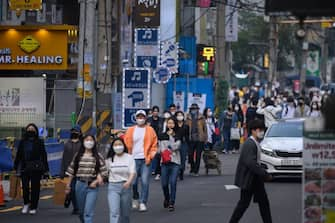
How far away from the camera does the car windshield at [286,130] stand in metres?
24.1

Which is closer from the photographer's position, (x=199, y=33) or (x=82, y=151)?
(x=82, y=151)

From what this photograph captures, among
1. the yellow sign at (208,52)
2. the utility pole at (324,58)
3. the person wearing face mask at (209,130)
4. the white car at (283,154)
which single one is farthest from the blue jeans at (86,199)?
the utility pole at (324,58)

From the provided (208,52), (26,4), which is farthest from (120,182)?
(208,52)

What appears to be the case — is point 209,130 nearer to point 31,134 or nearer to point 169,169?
point 169,169

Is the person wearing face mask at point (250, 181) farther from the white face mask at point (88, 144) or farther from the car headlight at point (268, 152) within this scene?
the car headlight at point (268, 152)

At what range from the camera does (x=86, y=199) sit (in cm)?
1441

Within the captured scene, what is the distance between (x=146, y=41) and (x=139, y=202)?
7130 millimetres

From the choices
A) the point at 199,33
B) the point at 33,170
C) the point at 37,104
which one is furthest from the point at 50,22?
the point at 199,33

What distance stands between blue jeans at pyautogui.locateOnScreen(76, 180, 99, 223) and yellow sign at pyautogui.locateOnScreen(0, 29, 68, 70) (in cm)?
1845

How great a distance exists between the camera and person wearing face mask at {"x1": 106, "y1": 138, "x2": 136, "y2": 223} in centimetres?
1397

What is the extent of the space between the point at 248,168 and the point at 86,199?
2.32m

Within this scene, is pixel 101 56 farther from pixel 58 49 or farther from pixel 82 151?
pixel 82 151

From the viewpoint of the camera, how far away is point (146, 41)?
24.5 meters

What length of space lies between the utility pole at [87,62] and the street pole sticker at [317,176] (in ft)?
47.8
